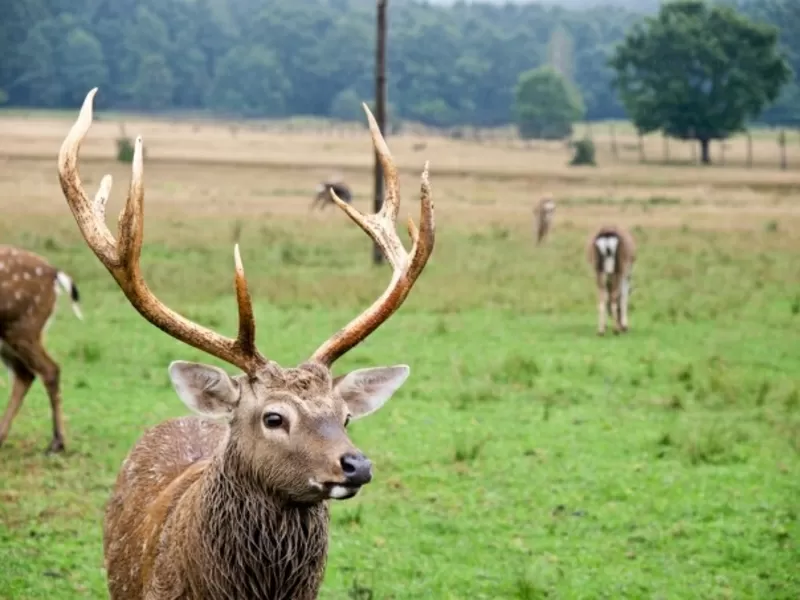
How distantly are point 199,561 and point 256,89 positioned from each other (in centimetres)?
10530

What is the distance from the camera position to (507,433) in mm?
10914

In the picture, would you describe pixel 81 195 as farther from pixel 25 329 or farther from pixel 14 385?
pixel 14 385

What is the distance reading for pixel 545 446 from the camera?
10.5 meters

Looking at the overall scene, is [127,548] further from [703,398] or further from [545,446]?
[703,398]

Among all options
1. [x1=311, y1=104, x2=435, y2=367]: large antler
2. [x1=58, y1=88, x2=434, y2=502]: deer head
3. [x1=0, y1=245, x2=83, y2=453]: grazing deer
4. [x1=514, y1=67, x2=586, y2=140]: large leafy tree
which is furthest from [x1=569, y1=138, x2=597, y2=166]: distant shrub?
[x1=58, y1=88, x2=434, y2=502]: deer head

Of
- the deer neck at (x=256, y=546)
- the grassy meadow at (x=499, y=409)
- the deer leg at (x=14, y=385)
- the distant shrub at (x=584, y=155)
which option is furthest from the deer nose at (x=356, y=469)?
the distant shrub at (x=584, y=155)

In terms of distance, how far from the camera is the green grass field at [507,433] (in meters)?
7.84

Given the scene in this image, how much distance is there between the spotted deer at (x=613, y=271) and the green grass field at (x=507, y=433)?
1.02 ft

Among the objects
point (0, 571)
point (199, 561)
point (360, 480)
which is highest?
point (360, 480)

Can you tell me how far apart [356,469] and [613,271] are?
12.1m

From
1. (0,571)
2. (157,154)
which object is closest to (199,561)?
(0,571)

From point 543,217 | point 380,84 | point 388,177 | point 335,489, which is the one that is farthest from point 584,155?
point 335,489

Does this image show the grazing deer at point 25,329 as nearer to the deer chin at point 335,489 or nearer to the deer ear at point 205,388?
the deer ear at point 205,388

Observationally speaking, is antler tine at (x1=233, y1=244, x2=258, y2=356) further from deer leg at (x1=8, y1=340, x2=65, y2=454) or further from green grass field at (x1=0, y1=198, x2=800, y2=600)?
deer leg at (x1=8, y1=340, x2=65, y2=454)
